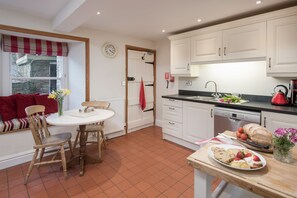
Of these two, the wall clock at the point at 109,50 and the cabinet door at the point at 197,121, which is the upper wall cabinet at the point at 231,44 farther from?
the wall clock at the point at 109,50

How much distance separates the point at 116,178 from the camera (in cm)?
222

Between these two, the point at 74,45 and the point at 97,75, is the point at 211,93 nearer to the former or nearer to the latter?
the point at 97,75

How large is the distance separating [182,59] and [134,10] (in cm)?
138

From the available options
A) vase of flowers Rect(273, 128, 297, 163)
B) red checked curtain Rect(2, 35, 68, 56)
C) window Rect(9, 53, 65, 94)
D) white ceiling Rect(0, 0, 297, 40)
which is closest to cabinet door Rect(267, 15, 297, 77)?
white ceiling Rect(0, 0, 297, 40)

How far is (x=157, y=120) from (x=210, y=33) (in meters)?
2.58

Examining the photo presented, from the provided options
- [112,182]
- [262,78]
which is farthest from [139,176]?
[262,78]

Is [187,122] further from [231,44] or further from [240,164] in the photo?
[240,164]

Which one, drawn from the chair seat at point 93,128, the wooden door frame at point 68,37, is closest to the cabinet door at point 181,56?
the wooden door frame at point 68,37

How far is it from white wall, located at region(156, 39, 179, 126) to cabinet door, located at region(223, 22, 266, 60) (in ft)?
5.05

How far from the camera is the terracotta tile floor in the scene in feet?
6.36

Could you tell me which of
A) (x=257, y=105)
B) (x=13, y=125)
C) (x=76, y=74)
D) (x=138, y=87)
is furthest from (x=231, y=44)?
(x=13, y=125)

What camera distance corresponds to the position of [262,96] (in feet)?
8.82

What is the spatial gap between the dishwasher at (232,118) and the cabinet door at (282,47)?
67 cm

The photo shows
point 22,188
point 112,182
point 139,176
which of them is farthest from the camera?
point 139,176
